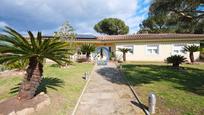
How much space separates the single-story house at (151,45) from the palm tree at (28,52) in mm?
19501

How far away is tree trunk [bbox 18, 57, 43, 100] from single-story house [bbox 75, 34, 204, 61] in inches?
771

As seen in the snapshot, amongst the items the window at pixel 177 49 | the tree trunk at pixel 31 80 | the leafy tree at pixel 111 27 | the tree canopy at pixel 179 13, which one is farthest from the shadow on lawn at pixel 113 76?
the leafy tree at pixel 111 27

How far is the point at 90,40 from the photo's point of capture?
28.4 metres

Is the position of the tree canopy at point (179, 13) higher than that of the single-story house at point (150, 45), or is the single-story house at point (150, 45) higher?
the tree canopy at point (179, 13)

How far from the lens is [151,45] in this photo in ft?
91.1

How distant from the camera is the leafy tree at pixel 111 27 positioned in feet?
168

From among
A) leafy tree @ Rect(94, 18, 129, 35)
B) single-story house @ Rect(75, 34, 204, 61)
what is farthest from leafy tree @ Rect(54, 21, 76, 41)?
leafy tree @ Rect(94, 18, 129, 35)

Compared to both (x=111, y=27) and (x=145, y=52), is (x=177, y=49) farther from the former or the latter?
(x=111, y=27)

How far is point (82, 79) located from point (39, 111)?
20.4 ft

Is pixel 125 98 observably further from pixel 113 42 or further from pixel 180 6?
pixel 113 42

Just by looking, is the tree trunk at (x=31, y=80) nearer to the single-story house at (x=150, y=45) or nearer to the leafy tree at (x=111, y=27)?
the single-story house at (x=150, y=45)

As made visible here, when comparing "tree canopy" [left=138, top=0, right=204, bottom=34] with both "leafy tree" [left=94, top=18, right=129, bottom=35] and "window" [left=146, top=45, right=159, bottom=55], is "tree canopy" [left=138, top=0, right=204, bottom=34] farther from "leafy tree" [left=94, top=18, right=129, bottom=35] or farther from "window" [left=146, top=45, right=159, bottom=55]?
"leafy tree" [left=94, top=18, right=129, bottom=35]

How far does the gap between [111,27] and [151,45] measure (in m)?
24.7

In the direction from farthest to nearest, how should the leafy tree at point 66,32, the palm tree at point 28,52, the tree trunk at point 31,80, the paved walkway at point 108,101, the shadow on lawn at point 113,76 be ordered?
the leafy tree at point 66,32 → the shadow on lawn at point 113,76 → the tree trunk at point 31,80 → the palm tree at point 28,52 → the paved walkway at point 108,101
